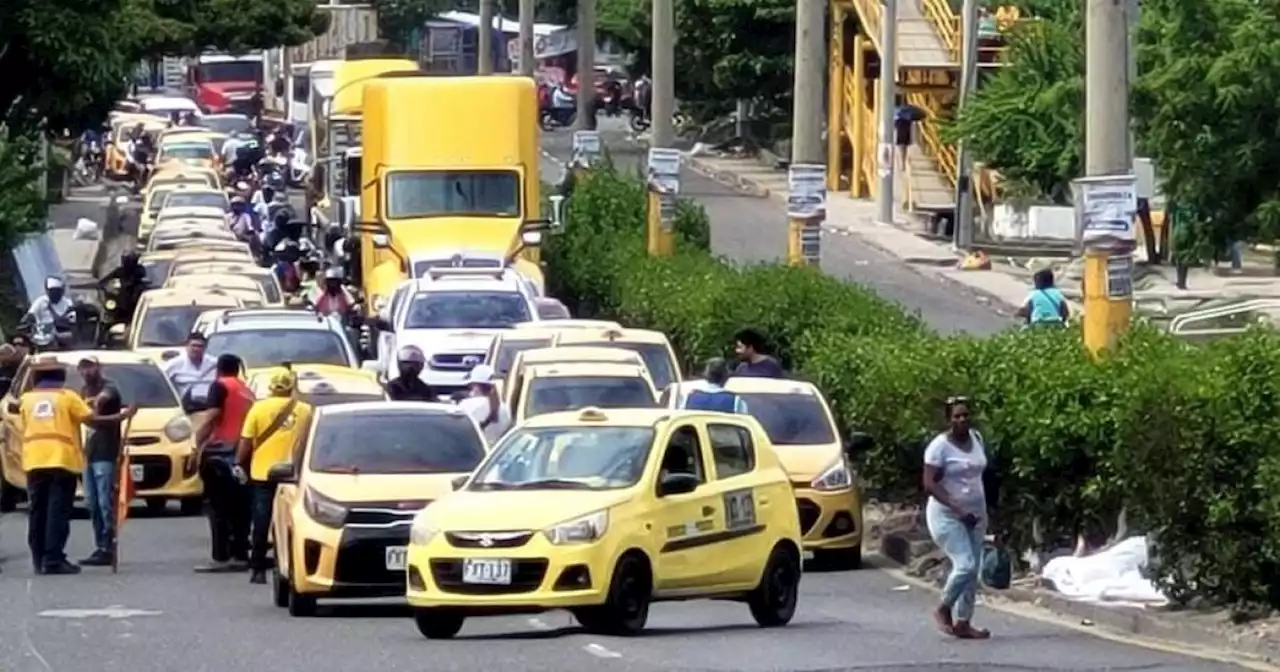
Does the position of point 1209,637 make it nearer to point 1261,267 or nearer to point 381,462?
point 381,462

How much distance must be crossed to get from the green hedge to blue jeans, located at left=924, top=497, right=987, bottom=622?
1.63 m

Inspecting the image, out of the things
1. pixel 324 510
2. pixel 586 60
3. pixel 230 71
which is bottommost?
pixel 324 510

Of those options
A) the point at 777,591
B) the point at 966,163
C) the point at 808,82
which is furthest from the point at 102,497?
the point at 966,163

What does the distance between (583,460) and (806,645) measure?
1.91 m

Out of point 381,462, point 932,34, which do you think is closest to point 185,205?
point 932,34

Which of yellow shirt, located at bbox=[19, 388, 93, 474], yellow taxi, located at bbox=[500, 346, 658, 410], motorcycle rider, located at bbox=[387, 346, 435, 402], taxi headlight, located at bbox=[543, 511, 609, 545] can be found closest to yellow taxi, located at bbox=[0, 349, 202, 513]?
motorcycle rider, located at bbox=[387, 346, 435, 402]

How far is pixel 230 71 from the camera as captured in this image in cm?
10669

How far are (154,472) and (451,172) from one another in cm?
1160

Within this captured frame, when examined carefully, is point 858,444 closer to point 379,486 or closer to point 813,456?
point 813,456

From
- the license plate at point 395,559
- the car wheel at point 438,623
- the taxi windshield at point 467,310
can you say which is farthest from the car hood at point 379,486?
the taxi windshield at point 467,310

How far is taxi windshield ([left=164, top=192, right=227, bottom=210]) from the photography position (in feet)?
198

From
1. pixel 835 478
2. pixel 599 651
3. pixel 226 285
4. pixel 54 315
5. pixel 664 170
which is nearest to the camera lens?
pixel 599 651

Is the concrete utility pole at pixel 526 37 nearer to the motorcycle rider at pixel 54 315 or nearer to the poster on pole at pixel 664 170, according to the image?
the motorcycle rider at pixel 54 315

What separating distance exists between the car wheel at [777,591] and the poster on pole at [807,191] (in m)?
14.1
